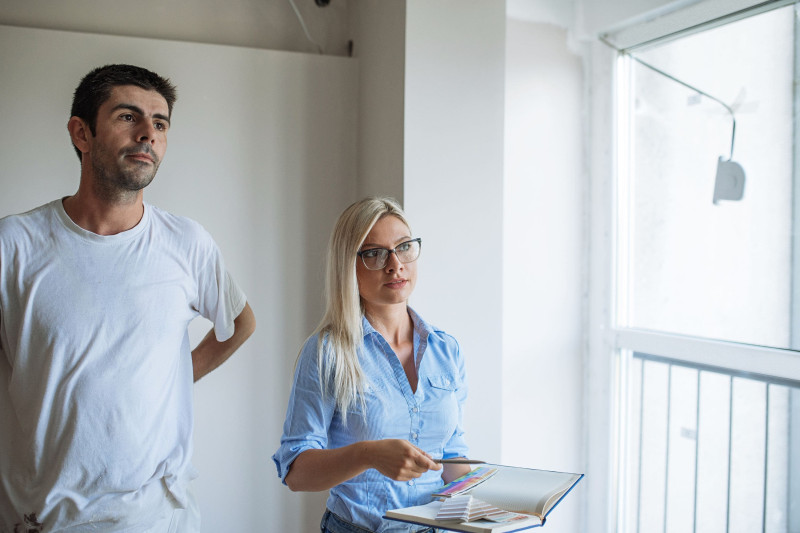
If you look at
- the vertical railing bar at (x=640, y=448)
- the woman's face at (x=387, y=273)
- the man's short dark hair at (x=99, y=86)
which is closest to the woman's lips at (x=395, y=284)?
the woman's face at (x=387, y=273)

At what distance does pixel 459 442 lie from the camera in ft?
5.14

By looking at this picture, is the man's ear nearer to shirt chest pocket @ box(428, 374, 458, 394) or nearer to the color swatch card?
shirt chest pocket @ box(428, 374, 458, 394)

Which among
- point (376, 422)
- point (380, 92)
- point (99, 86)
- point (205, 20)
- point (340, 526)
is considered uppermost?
point (205, 20)

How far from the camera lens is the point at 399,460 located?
1245 millimetres

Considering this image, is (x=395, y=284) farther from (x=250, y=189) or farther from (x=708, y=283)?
(x=708, y=283)

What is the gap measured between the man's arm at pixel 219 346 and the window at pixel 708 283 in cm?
145

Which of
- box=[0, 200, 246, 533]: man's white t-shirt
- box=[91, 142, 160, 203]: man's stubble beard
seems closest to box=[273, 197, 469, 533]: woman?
box=[0, 200, 246, 533]: man's white t-shirt

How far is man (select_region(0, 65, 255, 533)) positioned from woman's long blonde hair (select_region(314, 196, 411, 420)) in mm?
416

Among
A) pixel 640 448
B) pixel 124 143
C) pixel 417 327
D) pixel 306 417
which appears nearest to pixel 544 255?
pixel 640 448

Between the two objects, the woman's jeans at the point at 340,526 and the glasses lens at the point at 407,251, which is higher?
the glasses lens at the point at 407,251

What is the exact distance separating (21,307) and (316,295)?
1097 millimetres

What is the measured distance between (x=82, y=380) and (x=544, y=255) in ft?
5.63

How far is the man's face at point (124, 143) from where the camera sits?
1527 millimetres

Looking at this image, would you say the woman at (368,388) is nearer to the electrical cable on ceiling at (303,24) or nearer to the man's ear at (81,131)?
the man's ear at (81,131)
